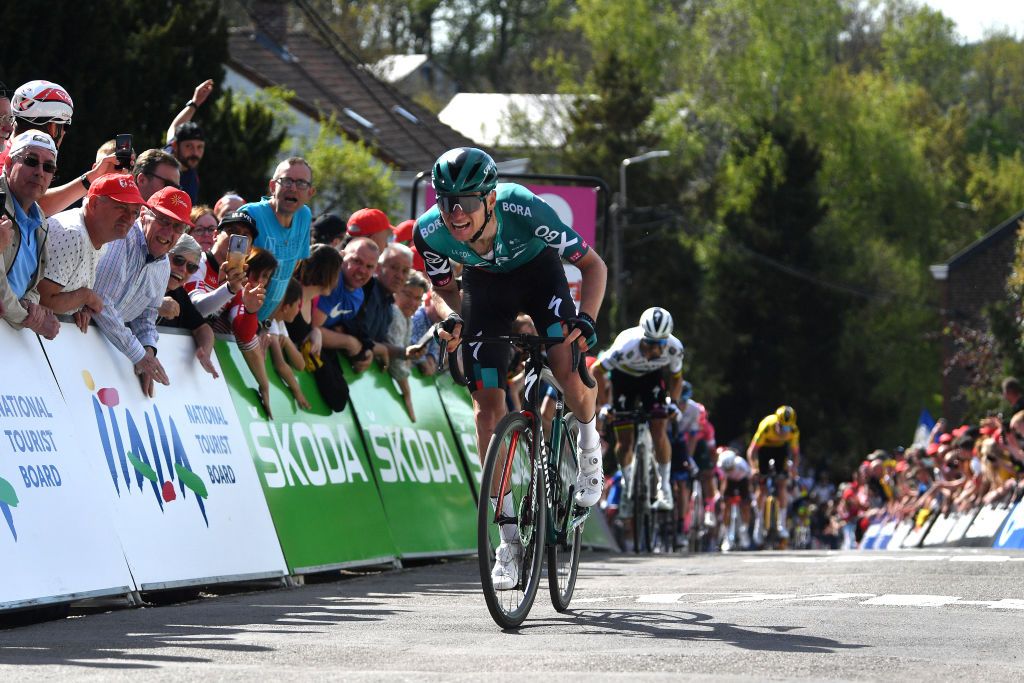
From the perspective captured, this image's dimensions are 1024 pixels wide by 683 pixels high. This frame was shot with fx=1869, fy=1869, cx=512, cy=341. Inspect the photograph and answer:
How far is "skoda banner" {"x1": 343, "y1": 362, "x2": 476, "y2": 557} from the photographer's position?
1334cm

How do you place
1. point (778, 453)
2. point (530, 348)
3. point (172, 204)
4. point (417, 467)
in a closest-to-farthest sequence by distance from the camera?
point (530, 348) < point (172, 204) < point (417, 467) < point (778, 453)

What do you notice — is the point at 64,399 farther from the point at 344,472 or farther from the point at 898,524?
the point at 898,524

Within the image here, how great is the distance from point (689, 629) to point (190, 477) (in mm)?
3624

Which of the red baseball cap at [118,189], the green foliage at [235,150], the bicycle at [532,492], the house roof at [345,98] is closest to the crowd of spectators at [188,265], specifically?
the red baseball cap at [118,189]

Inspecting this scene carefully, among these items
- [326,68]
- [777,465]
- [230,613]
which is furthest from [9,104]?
[326,68]

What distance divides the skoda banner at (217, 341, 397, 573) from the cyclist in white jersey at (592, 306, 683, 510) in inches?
157

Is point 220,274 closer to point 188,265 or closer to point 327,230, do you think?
point 188,265

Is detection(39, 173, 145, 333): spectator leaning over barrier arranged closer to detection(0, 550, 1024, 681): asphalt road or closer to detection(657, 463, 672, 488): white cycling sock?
detection(0, 550, 1024, 681): asphalt road

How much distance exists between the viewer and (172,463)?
10312 millimetres

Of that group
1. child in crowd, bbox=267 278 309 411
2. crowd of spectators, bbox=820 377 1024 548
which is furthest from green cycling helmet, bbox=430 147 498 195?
crowd of spectators, bbox=820 377 1024 548

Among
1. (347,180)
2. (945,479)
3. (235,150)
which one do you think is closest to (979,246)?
(347,180)

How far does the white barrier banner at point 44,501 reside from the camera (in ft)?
28.1

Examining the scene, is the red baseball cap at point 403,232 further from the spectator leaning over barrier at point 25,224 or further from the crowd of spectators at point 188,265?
the spectator leaning over barrier at point 25,224

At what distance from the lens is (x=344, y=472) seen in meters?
12.6
